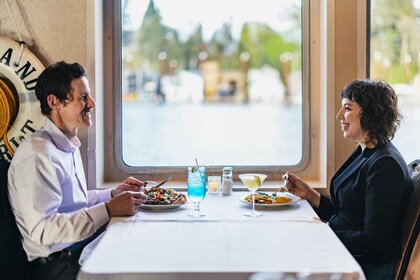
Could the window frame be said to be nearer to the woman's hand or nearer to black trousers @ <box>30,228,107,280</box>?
the woman's hand

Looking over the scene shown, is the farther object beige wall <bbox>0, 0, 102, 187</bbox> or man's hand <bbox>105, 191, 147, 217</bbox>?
beige wall <bbox>0, 0, 102, 187</bbox>

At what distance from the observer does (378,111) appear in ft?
7.15

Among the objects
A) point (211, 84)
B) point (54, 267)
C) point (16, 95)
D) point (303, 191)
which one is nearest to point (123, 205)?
point (54, 267)

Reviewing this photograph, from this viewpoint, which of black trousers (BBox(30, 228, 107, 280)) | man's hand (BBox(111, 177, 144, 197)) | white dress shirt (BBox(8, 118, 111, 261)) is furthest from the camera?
man's hand (BBox(111, 177, 144, 197))

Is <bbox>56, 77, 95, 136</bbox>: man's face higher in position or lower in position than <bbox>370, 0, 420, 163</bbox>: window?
lower

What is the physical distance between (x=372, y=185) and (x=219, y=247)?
2.29 ft

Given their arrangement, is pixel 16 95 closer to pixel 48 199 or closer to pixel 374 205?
pixel 48 199

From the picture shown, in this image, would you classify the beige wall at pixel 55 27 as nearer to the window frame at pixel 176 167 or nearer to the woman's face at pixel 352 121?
the window frame at pixel 176 167

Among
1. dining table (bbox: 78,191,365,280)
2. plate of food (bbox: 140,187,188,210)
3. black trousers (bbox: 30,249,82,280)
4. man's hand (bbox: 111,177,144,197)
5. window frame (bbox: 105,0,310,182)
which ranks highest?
window frame (bbox: 105,0,310,182)

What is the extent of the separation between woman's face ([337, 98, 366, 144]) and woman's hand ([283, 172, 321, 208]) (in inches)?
14.2

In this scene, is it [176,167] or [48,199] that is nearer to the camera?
[48,199]

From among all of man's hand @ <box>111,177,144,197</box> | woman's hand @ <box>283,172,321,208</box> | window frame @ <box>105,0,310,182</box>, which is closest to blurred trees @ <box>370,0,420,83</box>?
window frame @ <box>105,0,310,182</box>

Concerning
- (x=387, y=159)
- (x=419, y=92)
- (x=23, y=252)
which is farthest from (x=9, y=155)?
(x=419, y=92)

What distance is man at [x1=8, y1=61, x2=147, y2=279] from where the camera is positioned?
1.91 metres
